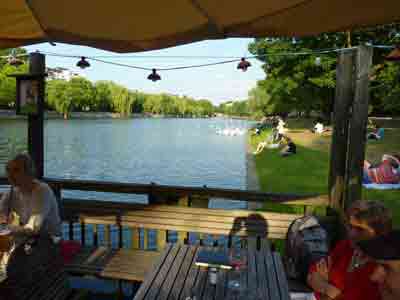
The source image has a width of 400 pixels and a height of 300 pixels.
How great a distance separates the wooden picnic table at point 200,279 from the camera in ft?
7.89

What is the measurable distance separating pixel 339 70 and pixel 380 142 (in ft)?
73.0

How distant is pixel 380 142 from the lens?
23734 millimetres

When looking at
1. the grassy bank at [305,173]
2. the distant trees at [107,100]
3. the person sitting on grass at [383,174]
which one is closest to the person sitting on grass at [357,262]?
the grassy bank at [305,173]

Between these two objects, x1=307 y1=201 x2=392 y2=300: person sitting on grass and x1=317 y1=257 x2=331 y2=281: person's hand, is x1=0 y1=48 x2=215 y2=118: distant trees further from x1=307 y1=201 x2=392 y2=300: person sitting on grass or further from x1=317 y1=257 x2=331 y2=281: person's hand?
x1=307 y1=201 x2=392 y2=300: person sitting on grass

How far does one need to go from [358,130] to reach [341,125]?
21cm

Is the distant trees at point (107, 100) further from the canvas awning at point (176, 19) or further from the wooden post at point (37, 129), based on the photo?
the canvas awning at point (176, 19)

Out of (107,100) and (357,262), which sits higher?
(107,100)

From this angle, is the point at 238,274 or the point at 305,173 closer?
the point at 238,274

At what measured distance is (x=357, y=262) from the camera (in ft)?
7.66

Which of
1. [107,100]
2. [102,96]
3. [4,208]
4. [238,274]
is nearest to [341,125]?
[238,274]

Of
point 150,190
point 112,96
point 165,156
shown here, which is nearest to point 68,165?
point 165,156

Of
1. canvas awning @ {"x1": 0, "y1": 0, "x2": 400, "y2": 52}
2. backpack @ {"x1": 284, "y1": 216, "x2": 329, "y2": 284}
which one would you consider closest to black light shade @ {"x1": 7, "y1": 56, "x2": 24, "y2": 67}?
canvas awning @ {"x1": 0, "y1": 0, "x2": 400, "y2": 52}

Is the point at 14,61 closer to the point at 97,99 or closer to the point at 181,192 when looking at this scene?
the point at 181,192

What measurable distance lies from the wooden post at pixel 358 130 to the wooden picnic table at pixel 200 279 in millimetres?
1517
